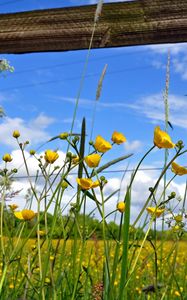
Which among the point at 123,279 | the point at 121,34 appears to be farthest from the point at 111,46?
the point at 123,279

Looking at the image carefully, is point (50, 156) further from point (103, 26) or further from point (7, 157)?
point (103, 26)

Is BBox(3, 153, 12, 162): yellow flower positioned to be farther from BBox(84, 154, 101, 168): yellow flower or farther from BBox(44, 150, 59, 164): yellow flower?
BBox(84, 154, 101, 168): yellow flower

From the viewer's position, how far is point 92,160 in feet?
4.17

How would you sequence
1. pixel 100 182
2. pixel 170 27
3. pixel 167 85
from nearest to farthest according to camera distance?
1. pixel 100 182
2. pixel 167 85
3. pixel 170 27

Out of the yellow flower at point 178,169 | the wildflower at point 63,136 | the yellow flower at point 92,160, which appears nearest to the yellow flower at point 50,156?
the wildflower at point 63,136

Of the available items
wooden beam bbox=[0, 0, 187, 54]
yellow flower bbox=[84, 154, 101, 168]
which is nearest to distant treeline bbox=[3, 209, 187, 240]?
yellow flower bbox=[84, 154, 101, 168]

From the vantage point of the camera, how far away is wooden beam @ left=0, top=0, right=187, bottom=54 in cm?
279

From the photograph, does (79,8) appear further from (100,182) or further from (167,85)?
(100,182)

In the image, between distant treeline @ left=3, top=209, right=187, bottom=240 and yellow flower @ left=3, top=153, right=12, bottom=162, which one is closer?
distant treeline @ left=3, top=209, right=187, bottom=240

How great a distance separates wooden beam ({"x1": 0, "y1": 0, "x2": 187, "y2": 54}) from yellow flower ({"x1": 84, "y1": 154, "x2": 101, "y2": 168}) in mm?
1648

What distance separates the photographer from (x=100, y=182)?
1.29 metres

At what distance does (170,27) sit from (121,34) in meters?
0.27

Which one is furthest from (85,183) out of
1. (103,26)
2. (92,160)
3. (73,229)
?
(103,26)

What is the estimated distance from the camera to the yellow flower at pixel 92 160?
127 centimetres
